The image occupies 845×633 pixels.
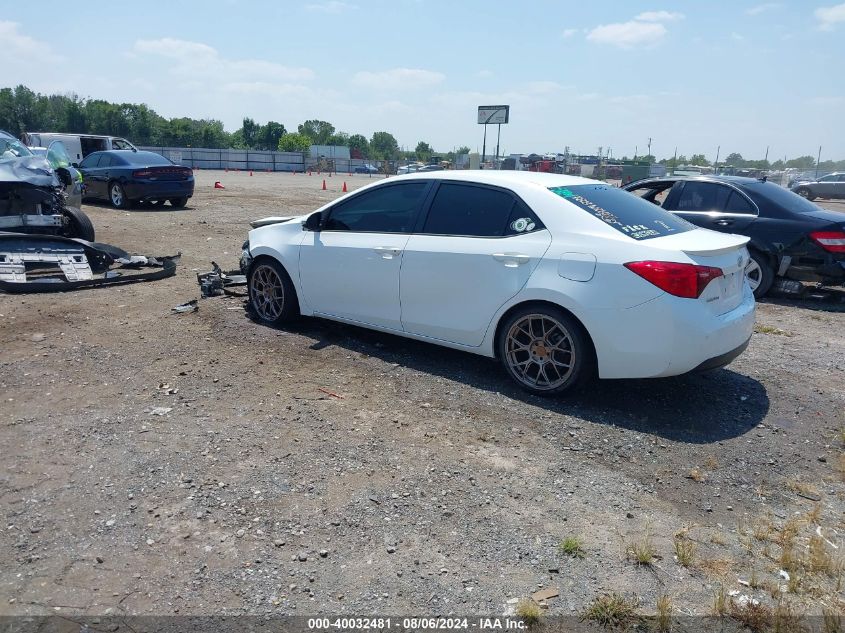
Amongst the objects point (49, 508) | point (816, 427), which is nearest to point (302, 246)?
point (49, 508)

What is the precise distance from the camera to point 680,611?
2662mm

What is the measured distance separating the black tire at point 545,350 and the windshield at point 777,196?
5.49 metres

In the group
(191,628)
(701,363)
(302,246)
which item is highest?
(302,246)

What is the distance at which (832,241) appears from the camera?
8.05 metres

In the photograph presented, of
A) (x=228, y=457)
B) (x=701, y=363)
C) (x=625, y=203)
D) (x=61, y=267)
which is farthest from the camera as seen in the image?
(x=61, y=267)

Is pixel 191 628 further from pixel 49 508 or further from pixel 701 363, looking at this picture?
pixel 701 363

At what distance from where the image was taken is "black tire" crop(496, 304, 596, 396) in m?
4.58

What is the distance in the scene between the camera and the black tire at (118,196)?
16.2 metres

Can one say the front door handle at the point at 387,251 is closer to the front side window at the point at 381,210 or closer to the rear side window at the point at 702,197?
the front side window at the point at 381,210

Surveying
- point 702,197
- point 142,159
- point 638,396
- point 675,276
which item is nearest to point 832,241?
point 702,197

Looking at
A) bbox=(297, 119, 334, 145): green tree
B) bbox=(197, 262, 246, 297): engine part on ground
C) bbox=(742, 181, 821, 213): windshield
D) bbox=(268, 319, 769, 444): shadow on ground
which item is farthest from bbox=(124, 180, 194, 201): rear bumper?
bbox=(297, 119, 334, 145): green tree

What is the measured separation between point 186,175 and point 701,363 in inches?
609

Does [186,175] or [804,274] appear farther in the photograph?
[186,175]

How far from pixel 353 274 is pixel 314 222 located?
76cm
